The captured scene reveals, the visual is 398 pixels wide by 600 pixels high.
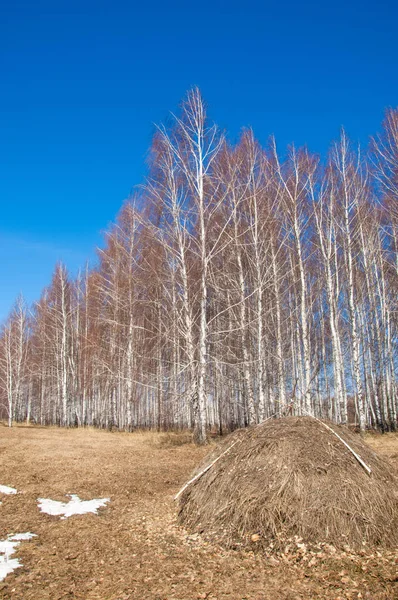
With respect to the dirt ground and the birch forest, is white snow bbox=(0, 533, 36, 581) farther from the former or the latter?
the birch forest

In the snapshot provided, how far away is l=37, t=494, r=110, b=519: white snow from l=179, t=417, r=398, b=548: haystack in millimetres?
1721

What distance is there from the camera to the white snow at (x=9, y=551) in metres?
4.48

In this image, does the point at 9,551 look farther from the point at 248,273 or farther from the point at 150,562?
the point at 248,273

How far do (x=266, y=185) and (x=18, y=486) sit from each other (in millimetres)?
12699

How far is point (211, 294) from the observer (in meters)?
20.0

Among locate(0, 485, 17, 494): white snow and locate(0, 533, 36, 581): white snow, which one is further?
locate(0, 485, 17, 494): white snow

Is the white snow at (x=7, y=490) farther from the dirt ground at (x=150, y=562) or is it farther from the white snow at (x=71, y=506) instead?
the white snow at (x=71, y=506)

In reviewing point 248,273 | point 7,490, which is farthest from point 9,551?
point 248,273

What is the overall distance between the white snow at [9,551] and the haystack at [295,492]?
215 centimetres

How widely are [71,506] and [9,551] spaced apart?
209 centimetres

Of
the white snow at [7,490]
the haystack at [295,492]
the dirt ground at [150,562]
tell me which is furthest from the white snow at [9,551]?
the white snow at [7,490]

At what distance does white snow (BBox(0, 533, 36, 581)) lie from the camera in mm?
4477

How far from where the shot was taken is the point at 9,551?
5020 mm

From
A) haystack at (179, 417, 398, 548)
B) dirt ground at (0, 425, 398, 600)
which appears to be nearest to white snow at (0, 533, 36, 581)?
dirt ground at (0, 425, 398, 600)
